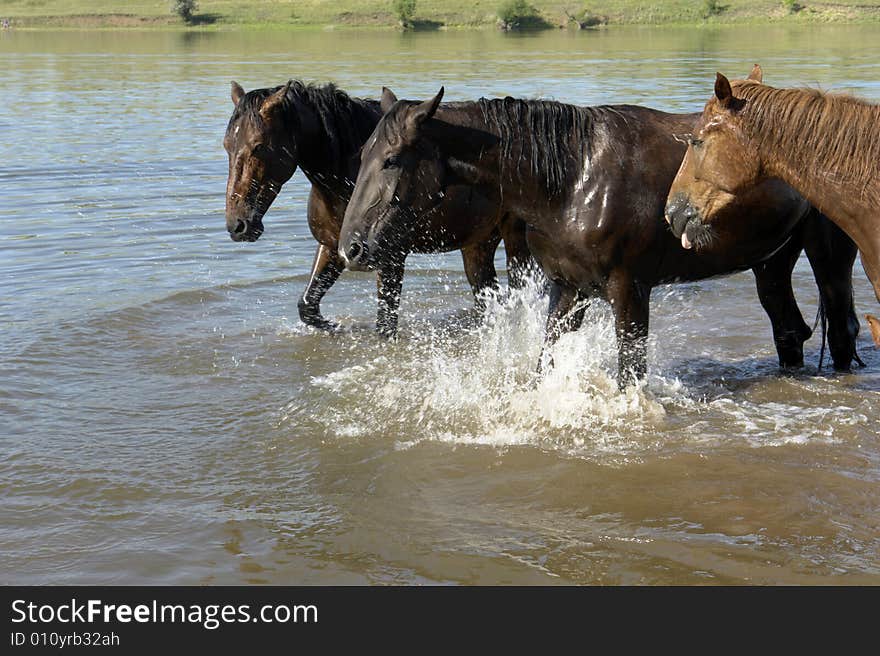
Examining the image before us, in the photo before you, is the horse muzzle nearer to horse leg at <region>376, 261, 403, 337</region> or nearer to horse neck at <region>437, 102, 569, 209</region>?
horse neck at <region>437, 102, 569, 209</region>

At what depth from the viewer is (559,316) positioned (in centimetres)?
666

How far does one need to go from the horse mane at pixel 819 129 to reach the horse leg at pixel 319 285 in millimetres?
3890

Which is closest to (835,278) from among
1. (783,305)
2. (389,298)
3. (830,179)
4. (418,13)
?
(783,305)

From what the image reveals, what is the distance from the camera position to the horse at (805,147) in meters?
4.98

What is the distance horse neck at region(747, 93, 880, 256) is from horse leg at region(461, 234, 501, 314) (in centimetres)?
349

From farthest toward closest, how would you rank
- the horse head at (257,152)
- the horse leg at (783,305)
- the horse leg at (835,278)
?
the horse head at (257,152)
the horse leg at (783,305)
the horse leg at (835,278)

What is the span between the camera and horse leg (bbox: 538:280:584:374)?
6.60 metres

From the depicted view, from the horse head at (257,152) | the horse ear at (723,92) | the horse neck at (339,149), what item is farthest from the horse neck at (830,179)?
the horse head at (257,152)

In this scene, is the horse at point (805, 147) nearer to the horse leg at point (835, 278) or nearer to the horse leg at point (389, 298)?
the horse leg at point (835, 278)

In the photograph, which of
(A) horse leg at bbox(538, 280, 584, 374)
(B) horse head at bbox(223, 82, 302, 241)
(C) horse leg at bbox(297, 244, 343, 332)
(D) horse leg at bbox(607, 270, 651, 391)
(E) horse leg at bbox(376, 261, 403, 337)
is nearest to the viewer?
(D) horse leg at bbox(607, 270, 651, 391)

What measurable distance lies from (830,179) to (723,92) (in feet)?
2.07

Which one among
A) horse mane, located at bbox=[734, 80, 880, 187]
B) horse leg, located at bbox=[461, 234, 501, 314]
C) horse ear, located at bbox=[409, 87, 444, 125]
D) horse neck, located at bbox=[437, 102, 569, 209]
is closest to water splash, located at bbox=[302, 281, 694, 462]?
horse leg, located at bbox=[461, 234, 501, 314]

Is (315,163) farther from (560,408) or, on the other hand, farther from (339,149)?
(560,408)
